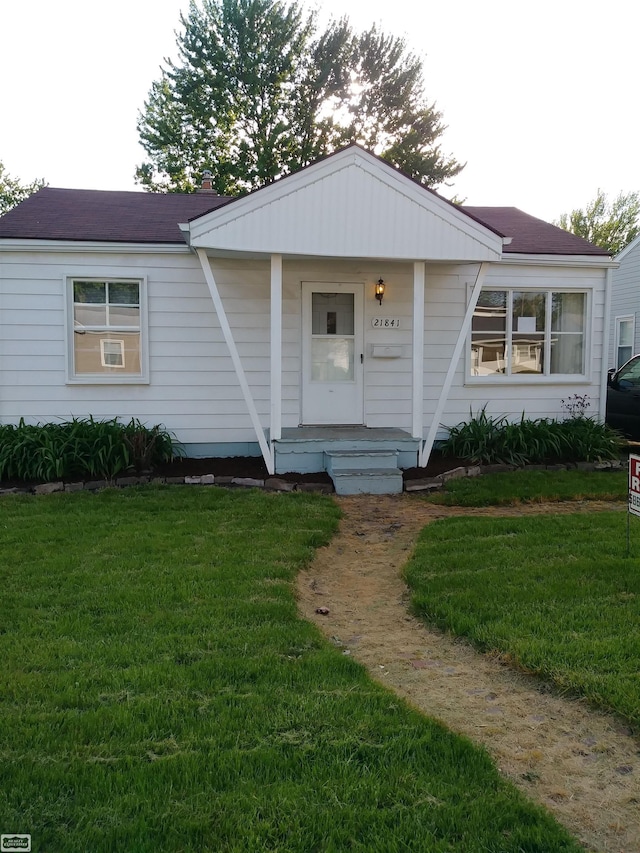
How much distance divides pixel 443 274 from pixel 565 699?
7498mm

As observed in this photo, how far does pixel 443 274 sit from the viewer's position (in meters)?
9.88

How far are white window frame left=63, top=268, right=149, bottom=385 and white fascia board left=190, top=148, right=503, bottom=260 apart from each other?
163cm

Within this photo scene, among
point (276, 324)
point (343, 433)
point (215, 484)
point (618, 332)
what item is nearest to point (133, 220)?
point (276, 324)

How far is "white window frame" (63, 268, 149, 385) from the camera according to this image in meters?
9.10

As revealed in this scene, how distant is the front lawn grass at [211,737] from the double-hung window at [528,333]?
253 inches

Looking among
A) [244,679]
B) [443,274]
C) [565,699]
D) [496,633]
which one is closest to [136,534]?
[244,679]

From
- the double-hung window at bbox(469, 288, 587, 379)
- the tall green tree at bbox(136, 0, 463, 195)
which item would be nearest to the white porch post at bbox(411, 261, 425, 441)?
the double-hung window at bbox(469, 288, 587, 379)

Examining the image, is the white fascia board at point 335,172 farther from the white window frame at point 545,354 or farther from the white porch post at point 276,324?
the white window frame at point 545,354

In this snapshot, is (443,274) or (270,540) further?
(443,274)

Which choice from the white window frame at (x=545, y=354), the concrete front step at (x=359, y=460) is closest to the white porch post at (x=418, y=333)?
the concrete front step at (x=359, y=460)

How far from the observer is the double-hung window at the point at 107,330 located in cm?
923

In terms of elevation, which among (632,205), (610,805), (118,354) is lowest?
(610,805)

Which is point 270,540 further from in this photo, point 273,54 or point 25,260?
point 273,54

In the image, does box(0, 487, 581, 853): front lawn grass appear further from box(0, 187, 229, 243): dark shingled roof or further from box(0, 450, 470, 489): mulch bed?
box(0, 187, 229, 243): dark shingled roof
